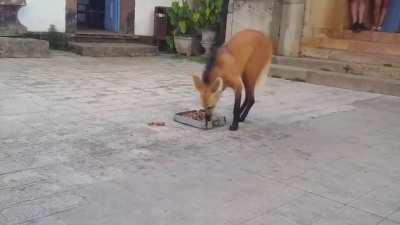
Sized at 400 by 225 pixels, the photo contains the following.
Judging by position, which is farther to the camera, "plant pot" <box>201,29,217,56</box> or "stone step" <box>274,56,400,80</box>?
"plant pot" <box>201,29,217,56</box>

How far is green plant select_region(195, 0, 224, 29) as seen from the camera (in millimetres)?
9797

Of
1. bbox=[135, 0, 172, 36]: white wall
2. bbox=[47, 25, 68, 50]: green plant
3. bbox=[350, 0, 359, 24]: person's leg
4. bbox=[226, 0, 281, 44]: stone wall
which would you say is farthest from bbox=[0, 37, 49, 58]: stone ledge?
bbox=[350, 0, 359, 24]: person's leg

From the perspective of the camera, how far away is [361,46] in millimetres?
8195

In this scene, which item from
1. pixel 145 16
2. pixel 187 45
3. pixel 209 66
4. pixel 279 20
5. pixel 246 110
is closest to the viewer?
pixel 209 66

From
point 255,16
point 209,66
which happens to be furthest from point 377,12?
point 209,66

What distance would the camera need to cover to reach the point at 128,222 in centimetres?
222

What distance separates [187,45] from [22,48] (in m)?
3.63

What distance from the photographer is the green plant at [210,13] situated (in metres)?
9.80

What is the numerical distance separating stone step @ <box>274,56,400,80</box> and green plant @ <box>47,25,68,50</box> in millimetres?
4392

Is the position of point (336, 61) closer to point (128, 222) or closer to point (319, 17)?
point (319, 17)

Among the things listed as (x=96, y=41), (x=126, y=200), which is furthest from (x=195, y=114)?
(x=96, y=41)

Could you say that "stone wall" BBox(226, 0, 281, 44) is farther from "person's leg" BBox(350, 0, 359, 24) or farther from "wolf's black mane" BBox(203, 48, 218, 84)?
"wolf's black mane" BBox(203, 48, 218, 84)

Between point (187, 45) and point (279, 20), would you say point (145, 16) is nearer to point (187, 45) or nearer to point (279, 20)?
point (187, 45)

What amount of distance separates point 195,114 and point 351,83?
3.75 m
